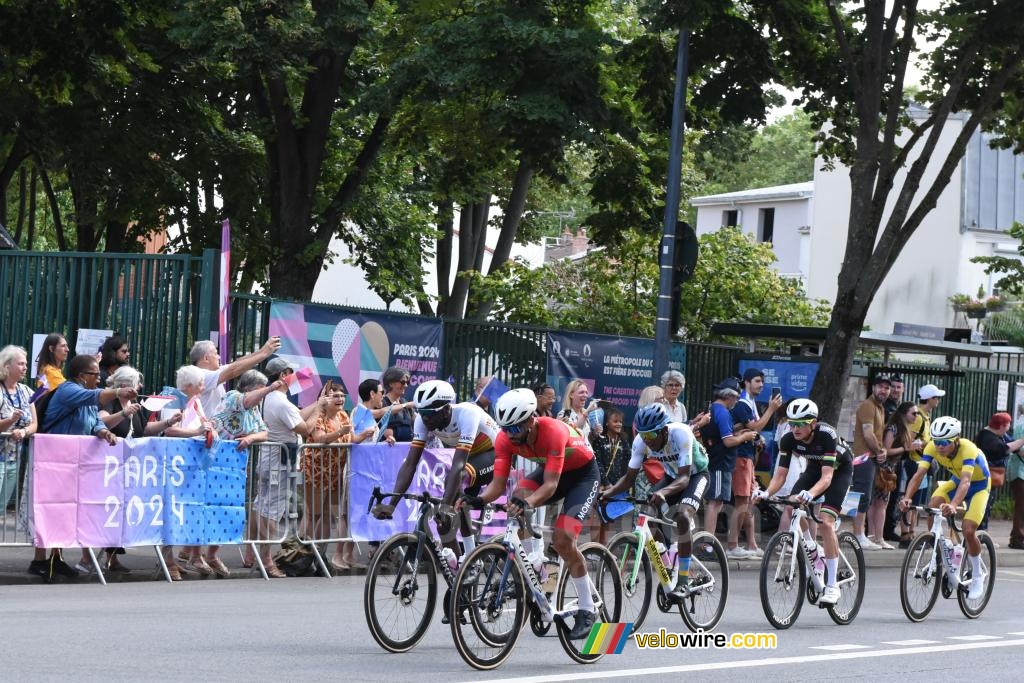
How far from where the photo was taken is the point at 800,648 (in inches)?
419

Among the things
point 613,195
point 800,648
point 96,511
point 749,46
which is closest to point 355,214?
point 613,195

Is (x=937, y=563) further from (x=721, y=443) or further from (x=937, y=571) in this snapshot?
(x=721, y=443)

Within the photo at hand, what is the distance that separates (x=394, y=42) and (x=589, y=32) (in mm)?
4915

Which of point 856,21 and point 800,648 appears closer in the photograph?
point 800,648

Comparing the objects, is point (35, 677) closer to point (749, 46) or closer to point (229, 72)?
point (749, 46)

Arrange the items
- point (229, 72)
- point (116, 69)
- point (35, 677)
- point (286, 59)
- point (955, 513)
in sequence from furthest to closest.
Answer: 1. point (229, 72)
2. point (116, 69)
3. point (286, 59)
4. point (955, 513)
5. point (35, 677)

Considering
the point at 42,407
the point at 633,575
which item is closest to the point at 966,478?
the point at 633,575

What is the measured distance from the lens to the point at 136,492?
13.0m

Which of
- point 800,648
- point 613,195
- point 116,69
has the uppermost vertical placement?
point 116,69

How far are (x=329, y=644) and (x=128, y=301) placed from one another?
8.29 metres

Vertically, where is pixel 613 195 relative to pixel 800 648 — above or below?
above

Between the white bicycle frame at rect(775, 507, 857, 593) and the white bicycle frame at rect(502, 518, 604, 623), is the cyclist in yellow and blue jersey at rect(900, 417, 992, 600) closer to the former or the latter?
the white bicycle frame at rect(775, 507, 857, 593)

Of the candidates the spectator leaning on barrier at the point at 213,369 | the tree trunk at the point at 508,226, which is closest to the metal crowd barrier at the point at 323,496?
the spectator leaning on barrier at the point at 213,369

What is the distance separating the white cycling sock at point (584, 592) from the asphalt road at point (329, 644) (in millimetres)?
363
